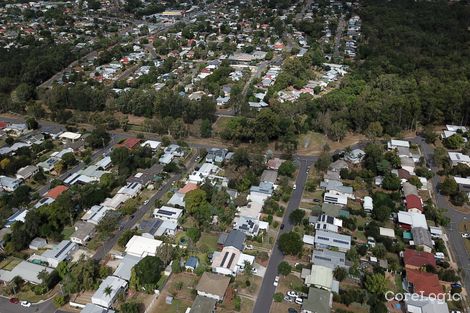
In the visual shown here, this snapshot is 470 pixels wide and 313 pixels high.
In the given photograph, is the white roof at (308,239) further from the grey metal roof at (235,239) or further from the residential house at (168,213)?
the residential house at (168,213)

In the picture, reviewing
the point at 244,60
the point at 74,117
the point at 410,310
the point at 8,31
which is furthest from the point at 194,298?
the point at 8,31

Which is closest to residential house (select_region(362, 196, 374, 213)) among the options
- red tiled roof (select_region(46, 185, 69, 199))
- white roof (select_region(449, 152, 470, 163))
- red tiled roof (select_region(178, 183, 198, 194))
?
white roof (select_region(449, 152, 470, 163))

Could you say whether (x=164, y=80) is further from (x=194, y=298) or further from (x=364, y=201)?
(x=194, y=298)

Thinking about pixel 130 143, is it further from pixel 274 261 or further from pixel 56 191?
pixel 274 261

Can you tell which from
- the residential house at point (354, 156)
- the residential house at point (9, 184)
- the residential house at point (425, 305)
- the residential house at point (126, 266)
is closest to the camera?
the residential house at point (425, 305)

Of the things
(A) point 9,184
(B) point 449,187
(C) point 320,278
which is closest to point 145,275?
(C) point 320,278

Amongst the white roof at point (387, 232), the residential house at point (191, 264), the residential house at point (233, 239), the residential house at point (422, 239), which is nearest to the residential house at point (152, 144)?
the residential house at point (233, 239)
